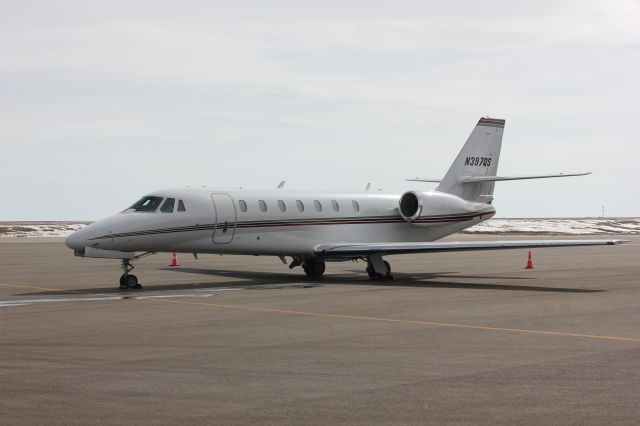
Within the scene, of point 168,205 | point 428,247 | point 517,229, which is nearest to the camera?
point 168,205

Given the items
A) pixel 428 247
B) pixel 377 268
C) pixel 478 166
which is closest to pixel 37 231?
pixel 478 166

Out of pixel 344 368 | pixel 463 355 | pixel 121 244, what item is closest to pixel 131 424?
pixel 344 368

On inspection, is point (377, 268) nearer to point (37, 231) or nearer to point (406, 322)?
point (406, 322)

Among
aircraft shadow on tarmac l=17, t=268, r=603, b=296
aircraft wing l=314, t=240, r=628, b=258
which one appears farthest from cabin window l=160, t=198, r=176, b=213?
aircraft wing l=314, t=240, r=628, b=258

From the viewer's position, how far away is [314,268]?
25.1 meters

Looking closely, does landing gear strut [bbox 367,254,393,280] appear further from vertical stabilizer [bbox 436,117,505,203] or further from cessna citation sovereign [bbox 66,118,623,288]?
vertical stabilizer [bbox 436,117,505,203]

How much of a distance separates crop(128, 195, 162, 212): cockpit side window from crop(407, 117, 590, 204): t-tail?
412 inches

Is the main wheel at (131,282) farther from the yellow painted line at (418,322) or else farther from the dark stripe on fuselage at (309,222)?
the yellow painted line at (418,322)

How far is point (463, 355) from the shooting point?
10.2 m

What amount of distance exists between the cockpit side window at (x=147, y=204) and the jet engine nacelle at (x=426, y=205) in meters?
8.62

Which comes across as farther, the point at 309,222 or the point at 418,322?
the point at 309,222

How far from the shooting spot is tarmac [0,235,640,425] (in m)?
7.27

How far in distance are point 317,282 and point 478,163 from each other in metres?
8.30

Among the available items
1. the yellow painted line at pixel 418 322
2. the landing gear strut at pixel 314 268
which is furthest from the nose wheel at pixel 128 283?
the landing gear strut at pixel 314 268
